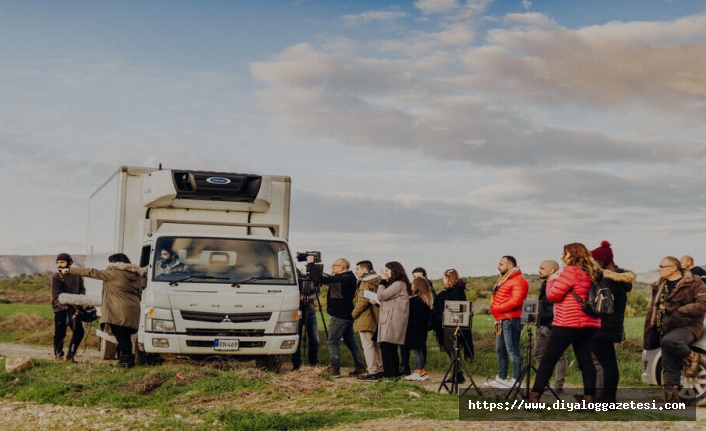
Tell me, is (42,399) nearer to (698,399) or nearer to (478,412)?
(478,412)

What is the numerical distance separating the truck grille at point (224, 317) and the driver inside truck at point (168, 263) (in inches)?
28.0

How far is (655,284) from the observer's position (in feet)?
38.1

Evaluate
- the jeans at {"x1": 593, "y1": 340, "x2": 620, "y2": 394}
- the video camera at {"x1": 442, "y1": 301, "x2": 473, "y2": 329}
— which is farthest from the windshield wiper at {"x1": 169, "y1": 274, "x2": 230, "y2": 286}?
the jeans at {"x1": 593, "y1": 340, "x2": 620, "y2": 394}

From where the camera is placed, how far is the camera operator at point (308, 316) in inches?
579

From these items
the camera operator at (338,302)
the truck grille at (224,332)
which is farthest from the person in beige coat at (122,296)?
the camera operator at (338,302)

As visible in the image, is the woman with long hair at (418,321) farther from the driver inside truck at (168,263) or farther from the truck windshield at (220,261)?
the driver inside truck at (168,263)

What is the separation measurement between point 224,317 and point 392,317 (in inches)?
102

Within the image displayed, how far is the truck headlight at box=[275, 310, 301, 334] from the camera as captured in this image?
13844 millimetres

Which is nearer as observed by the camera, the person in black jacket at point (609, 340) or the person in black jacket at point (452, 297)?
the person in black jacket at point (609, 340)

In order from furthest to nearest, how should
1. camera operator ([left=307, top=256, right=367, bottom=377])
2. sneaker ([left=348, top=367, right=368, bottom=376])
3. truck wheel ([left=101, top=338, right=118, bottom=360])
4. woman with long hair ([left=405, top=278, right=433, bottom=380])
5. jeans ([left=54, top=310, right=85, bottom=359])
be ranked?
truck wheel ([left=101, top=338, right=118, bottom=360]) < jeans ([left=54, top=310, right=85, bottom=359]) < sneaker ([left=348, top=367, right=368, bottom=376]) < camera operator ([left=307, top=256, right=367, bottom=377]) < woman with long hair ([left=405, top=278, right=433, bottom=380])

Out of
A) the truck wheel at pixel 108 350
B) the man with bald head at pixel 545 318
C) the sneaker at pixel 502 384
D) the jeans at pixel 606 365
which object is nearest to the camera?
the jeans at pixel 606 365

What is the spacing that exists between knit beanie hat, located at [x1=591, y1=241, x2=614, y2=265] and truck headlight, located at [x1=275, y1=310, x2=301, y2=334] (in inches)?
199

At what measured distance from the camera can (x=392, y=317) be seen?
13461mm

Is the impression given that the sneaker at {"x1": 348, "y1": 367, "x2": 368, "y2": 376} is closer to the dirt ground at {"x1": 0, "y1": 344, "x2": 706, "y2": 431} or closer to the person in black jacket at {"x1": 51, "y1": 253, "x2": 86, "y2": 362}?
the dirt ground at {"x1": 0, "y1": 344, "x2": 706, "y2": 431}
